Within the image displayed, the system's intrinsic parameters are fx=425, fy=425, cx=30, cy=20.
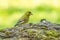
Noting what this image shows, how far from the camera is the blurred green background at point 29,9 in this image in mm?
14303

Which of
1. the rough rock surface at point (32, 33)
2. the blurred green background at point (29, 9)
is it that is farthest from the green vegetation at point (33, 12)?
the rough rock surface at point (32, 33)

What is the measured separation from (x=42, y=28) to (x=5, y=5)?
926 centimetres

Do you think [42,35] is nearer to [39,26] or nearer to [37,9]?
[39,26]

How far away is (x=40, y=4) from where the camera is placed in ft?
52.7

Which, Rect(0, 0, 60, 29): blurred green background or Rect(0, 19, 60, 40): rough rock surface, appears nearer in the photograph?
Rect(0, 19, 60, 40): rough rock surface

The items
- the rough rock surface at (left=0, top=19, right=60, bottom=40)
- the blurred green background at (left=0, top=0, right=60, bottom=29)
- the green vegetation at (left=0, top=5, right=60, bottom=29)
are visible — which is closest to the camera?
the rough rock surface at (left=0, top=19, right=60, bottom=40)

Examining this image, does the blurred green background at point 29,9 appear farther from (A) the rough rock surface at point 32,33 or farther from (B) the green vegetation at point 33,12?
(A) the rough rock surface at point 32,33

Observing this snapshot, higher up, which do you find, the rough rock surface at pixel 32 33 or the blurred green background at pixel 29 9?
the blurred green background at pixel 29 9

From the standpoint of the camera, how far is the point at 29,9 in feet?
50.1

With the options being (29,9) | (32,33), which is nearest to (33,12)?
(29,9)

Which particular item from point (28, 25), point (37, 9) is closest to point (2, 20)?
point (37, 9)

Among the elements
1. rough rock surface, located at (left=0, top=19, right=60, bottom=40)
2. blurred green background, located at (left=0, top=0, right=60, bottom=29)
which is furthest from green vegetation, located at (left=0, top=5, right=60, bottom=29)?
rough rock surface, located at (left=0, top=19, right=60, bottom=40)

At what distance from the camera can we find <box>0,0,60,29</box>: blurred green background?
14303mm

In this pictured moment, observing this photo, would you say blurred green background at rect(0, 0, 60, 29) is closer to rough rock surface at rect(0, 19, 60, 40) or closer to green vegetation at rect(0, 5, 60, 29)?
green vegetation at rect(0, 5, 60, 29)
